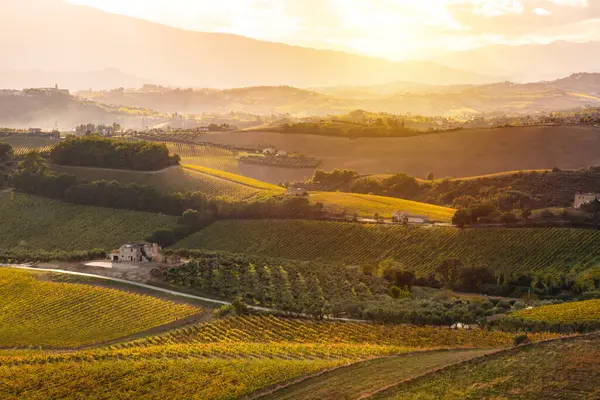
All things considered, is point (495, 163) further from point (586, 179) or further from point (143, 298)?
point (143, 298)

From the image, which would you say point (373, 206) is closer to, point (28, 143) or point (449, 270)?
point (449, 270)

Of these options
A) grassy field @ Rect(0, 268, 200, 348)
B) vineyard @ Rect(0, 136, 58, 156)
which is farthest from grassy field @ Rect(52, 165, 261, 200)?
grassy field @ Rect(0, 268, 200, 348)

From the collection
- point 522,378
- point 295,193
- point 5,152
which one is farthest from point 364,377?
point 5,152

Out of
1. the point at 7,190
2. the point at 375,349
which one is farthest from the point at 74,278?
the point at 7,190

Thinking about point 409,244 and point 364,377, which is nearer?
point 364,377

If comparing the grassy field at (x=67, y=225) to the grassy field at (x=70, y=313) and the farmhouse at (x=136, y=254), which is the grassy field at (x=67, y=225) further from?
the grassy field at (x=70, y=313)
